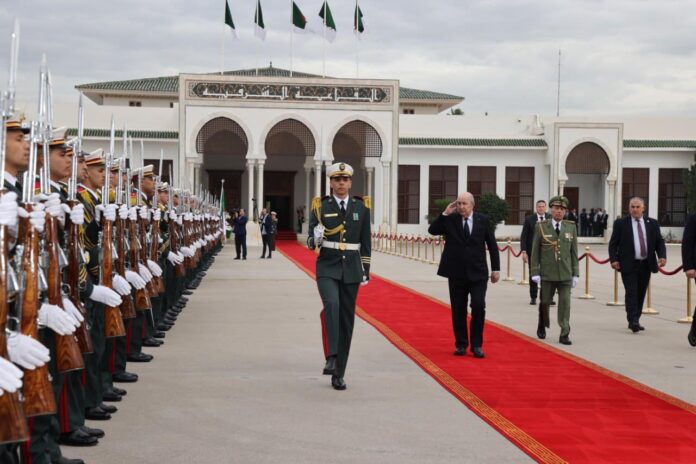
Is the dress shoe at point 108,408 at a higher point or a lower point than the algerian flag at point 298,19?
lower

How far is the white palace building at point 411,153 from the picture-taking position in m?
41.0

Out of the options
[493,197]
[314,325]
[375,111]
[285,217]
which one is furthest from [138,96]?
[314,325]

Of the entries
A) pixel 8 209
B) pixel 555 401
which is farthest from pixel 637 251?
pixel 8 209

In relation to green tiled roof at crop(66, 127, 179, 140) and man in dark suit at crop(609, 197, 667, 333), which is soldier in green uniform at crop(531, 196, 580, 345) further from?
green tiled roof at crop(66, 127, 179, 140)

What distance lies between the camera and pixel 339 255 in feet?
26.2

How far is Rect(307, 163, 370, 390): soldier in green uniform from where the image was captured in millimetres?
7895

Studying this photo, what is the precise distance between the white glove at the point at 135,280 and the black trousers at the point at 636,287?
647cm

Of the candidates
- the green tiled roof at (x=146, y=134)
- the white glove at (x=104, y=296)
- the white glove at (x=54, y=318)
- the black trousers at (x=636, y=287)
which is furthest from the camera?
the green tiled roof at (x=146, y=134)

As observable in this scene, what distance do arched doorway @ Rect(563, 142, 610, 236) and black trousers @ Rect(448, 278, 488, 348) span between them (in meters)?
36.5

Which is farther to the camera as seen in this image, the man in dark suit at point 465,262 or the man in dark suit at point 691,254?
the man in dark suit at point 691,254

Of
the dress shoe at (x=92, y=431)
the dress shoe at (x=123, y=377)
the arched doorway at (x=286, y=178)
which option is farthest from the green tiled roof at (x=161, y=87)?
the dress shoe at (x=92, y=431)

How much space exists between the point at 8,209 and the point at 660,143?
149 feet

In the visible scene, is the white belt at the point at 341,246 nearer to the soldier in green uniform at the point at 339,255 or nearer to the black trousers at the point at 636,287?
the soldier in green uniform at the point at 339,255

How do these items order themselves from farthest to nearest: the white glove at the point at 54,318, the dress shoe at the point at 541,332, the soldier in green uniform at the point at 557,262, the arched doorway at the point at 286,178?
the arched doorway at the point at 286,178 → the dress shoe at the point at 541,332 → the soldier in green uniform at the point at 557,262 → the white glove at the point at 54,318
